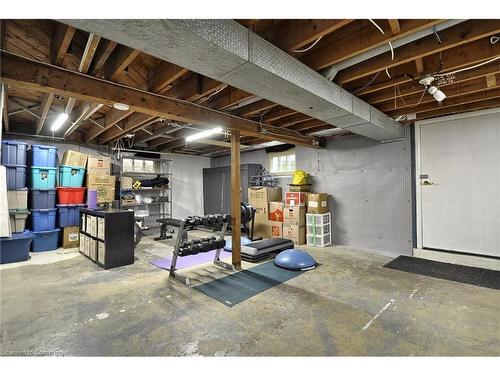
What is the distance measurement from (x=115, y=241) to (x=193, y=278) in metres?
1.52

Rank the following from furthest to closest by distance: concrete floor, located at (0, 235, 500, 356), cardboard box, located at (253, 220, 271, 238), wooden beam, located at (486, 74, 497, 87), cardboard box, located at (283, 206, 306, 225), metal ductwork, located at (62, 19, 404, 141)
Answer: cardboard box, located at (253, 220, 271, 238) → cardboard box, located at (283, 206, 306, 225) → wooden beam, located at (486, 74, 497, 87) → concrete floor, located at (0, 235, 500, 356) → metal ductwork, located at (62, 19, 404, 141)

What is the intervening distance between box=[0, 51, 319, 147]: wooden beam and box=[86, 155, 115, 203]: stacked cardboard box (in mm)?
3510

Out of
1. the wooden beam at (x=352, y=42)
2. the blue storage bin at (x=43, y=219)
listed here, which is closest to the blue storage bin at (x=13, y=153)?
the blue storage bin at (x=43, y=219)

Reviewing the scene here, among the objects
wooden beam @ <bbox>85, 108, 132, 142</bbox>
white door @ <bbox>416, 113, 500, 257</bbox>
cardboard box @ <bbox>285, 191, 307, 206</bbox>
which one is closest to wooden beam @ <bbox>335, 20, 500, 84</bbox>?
white door @ <bbox>416, 113, 500, 257</bbox>

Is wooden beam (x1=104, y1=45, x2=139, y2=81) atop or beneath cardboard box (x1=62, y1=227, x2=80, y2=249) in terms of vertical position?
atop

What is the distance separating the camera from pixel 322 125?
486 cm

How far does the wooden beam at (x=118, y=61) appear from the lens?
2254mm

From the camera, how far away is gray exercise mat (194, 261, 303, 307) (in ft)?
9.54

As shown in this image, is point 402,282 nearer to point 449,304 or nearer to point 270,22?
point 449,304

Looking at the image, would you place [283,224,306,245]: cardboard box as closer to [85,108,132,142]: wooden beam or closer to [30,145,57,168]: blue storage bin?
[85,108,132,142]: wooden beam

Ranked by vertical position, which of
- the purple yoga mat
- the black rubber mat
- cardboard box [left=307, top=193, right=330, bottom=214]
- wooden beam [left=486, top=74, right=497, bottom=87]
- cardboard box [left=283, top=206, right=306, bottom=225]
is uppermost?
wooden beam [left=486, top=74, right=497, bottom=87]

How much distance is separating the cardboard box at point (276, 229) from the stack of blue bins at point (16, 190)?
4.90 meters
